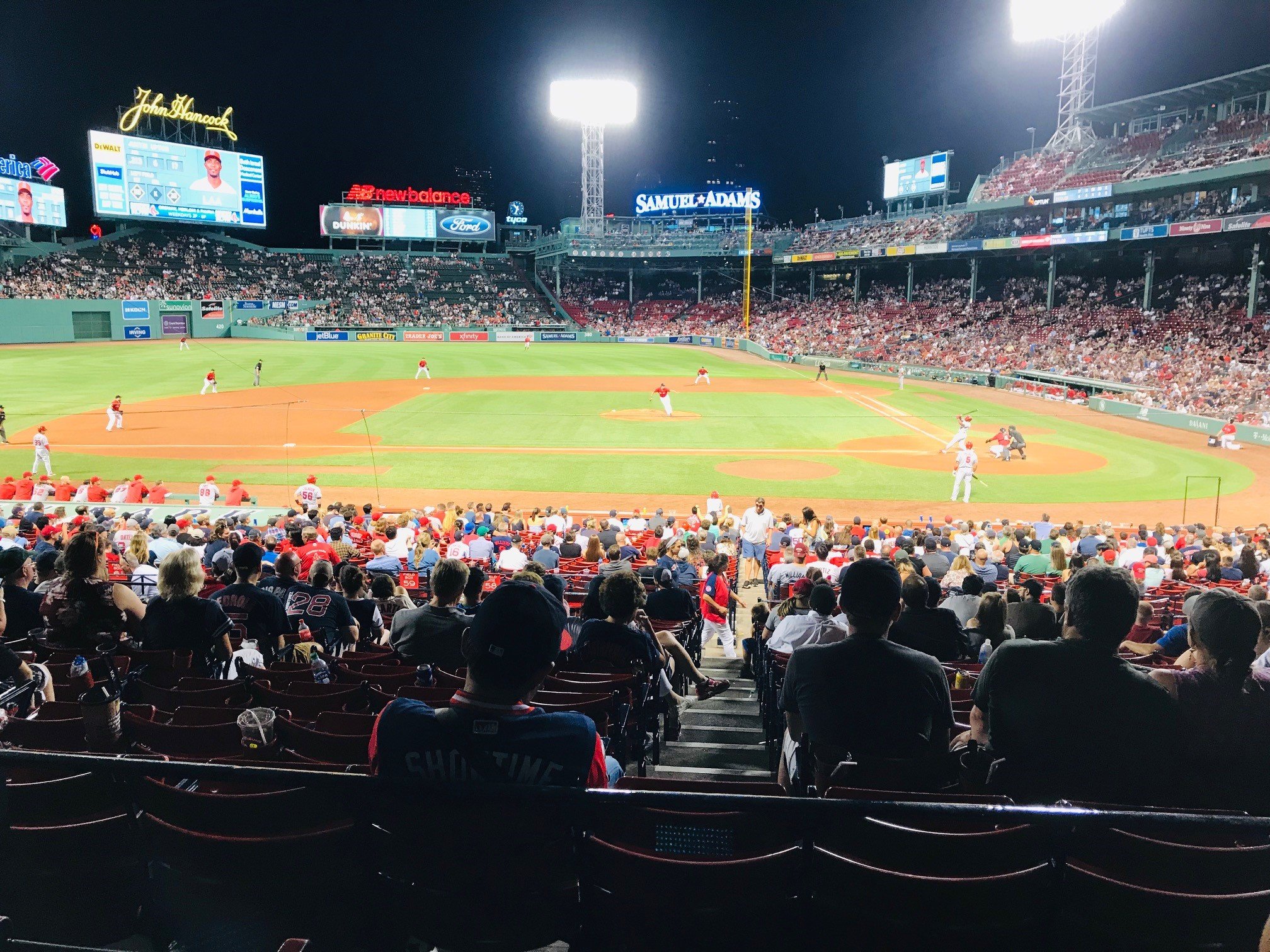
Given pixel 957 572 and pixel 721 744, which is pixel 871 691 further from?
pixel 957 572

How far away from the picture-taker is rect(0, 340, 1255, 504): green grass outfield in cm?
2548

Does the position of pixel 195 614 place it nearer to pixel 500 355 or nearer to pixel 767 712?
pixel 767 712

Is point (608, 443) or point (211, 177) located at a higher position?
point (211, 177)

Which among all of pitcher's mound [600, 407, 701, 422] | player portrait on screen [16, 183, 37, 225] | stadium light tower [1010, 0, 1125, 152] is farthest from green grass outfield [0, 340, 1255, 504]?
stadium light tower [1010, 0, 1125, 152]

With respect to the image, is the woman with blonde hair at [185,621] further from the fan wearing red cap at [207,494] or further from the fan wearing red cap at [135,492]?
the fan wearing red cap at [135,492]

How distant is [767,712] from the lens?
7.51 m

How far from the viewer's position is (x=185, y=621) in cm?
667

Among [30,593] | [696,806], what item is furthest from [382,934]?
[30,593]

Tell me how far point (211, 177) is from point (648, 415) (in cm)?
6959

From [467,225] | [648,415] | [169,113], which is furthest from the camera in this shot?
[467,225]

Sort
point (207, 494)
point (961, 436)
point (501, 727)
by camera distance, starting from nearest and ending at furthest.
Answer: point (501, 727)
point (207, 494)
point (961, 436)

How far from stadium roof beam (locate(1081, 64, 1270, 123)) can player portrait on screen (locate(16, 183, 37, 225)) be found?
87.6 metres

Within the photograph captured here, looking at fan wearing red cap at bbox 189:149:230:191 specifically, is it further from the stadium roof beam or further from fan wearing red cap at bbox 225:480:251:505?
the stadium roof beam

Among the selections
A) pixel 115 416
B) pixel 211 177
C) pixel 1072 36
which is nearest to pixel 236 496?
pixel 115 416
